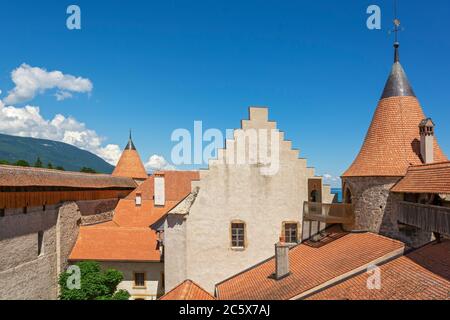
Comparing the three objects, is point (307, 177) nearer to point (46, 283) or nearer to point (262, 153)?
point (262, 153)

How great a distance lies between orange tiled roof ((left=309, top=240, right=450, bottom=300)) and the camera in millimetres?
9070

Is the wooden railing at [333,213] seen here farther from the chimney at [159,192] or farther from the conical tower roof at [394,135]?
the chimney at [159,192]

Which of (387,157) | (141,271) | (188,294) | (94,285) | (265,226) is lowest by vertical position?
(141,271)

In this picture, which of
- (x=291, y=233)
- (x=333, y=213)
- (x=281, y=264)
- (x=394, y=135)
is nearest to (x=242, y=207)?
(x=291, y=233)

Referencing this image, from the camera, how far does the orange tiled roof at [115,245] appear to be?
762 inches

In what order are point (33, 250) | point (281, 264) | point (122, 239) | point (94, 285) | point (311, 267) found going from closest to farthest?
1. point (311, 267)
2. point (281, 264)
3. point (33, 250)
4. point (94, 285)
5. point (122, 239)

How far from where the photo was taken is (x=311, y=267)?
13250 millimetres

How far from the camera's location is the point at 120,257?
19219 millimetres

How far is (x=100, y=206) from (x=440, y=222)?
855 inches

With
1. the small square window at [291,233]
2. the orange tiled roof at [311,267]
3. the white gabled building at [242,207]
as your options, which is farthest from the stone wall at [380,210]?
the small square window at [291,233]

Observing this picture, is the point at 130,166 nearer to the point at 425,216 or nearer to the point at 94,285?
the point at 94,285

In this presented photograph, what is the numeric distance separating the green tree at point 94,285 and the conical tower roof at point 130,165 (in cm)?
2170

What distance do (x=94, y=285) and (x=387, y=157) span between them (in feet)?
51.1

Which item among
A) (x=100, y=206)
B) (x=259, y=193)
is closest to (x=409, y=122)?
(x=259, y=193)
